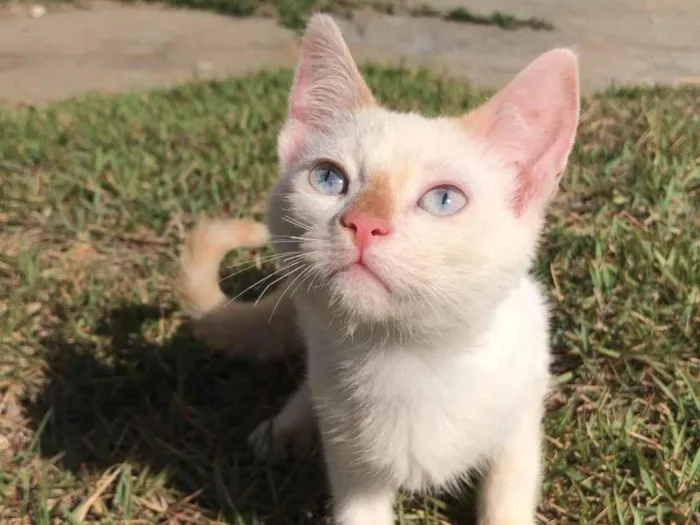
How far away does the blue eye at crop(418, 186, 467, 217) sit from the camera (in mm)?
1082

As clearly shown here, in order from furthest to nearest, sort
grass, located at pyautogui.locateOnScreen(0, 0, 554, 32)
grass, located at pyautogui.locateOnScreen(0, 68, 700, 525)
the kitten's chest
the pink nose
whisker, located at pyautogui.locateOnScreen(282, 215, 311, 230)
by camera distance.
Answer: grass, located at pyautogui.locateOnScreen(0, 0, 554, 32), grass, located at pyautogui.locateOnScreen(0, 68, 700, 525), the kitten's chest, whisker, located at pyautogui.locateOnScreen(282, 215, 311, 230), the pink nose

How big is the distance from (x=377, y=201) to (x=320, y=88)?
40cm

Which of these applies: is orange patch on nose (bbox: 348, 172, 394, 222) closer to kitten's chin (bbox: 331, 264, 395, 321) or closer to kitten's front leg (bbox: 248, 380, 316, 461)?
kitten's chin (bbox: 331, 264, 395, 321)

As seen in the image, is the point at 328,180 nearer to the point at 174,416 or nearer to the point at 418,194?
the point at 418,194

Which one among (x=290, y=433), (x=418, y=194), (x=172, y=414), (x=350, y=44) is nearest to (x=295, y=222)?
(x=418, y=194)

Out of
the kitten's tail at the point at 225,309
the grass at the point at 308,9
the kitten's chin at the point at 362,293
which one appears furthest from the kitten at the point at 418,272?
the grass at the point at 308,9

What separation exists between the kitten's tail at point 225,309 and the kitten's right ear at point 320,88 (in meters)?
0.58

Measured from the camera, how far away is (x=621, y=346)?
66.8 inches

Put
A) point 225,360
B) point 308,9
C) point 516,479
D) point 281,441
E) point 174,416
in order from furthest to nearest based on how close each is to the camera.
A: 1. point 308,9
2. point 225,360
3. point 174,416
4. point 281,441
5. point 516,479

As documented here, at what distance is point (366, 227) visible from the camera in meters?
1.01

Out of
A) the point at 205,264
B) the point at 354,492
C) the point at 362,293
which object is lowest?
the point at 354,492

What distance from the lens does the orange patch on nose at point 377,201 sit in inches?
40.2

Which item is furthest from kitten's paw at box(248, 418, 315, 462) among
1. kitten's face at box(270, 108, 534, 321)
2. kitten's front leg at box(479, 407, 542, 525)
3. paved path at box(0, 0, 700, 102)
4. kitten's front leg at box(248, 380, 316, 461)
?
paved path at box(0, 0, 700, 102)

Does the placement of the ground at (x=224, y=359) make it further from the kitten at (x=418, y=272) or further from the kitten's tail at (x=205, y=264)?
the kitten at (x=418, y=272)
